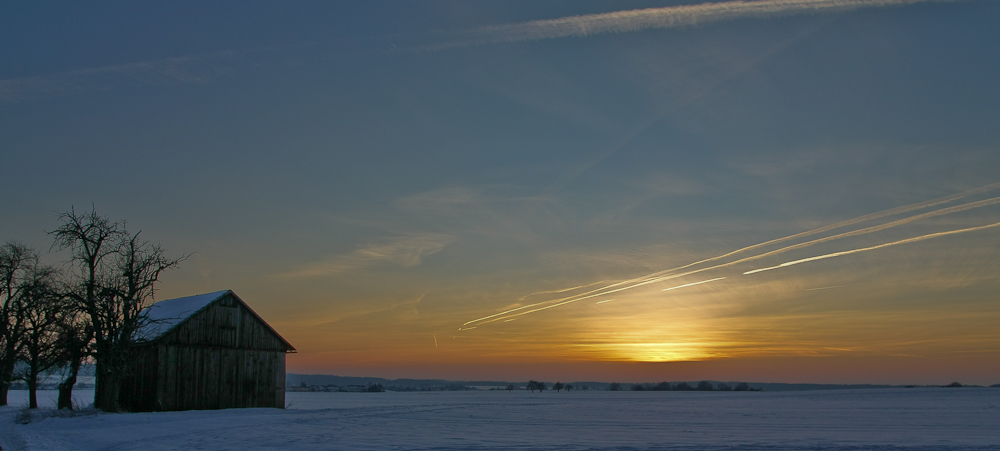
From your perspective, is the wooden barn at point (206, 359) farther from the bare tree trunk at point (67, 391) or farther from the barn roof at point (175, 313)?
the bare tree trunk at point (67, 391)

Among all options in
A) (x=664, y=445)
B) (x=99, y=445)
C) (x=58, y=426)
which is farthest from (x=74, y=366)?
(x=664, y=445)

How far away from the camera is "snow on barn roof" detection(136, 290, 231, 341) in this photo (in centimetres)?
4128

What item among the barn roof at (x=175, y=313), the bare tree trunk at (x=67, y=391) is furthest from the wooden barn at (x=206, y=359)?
the bare tree trunk at (x=67, y=391)

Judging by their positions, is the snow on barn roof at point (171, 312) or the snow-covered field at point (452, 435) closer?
the snow-covered field at point (452, 435)

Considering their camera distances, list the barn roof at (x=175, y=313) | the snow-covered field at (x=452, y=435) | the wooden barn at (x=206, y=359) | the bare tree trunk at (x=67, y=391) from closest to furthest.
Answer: the snow-covered field at (x=452, y=435), the bare tree trunk at (x=67, y=391), the wooden barn at (x=206, y=359), the barn roof at (x=175, y=313)

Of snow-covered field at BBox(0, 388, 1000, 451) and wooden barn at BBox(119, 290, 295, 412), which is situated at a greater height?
wooden barn at BBox(119, 290, 295, 412)

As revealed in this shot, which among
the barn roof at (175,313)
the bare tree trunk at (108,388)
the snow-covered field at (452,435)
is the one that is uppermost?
the barn roof at (175,313)

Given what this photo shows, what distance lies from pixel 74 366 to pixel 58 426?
11.6m

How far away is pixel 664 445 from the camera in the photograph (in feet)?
73.6

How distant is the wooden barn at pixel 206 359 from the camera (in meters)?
40.2

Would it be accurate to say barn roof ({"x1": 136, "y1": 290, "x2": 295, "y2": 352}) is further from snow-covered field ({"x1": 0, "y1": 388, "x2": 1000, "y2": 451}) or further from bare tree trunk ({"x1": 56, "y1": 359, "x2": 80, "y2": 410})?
snow-covered field ({"x1": 0, "y1": 388, "x2": 1000, "y2": 451})

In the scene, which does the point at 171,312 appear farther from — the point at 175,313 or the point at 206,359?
the point at 206,359

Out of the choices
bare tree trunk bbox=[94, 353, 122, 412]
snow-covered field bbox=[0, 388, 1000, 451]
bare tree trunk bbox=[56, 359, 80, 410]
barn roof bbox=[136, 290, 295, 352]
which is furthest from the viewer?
barn roof bbox=[136, 290, 295, 352]

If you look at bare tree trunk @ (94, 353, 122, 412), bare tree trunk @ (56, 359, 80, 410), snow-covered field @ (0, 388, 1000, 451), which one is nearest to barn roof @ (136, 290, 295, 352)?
bare tree trunk @ (94, 353, 122, 412)
